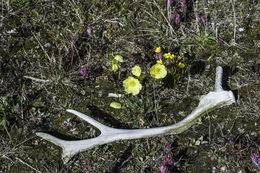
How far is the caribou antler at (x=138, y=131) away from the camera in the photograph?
2990 millimetres

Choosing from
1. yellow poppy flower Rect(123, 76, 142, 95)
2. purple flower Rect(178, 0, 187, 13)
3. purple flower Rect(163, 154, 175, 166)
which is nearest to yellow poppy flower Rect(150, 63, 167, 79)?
yellow poppy flower Rect(123, 76, 142, 95)

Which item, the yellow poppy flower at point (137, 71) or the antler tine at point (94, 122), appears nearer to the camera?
the antler tine at point (94, 122)

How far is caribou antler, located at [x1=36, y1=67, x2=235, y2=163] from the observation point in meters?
2.99

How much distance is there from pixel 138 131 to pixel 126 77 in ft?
2.62

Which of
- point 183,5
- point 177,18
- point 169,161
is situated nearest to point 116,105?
point 169,161

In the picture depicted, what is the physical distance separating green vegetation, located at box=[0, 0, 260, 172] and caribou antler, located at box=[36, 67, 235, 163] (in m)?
0.13

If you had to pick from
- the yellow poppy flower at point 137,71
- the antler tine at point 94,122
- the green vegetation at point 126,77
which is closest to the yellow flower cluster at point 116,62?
the green vegetation at point 126,77

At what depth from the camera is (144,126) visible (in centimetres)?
318

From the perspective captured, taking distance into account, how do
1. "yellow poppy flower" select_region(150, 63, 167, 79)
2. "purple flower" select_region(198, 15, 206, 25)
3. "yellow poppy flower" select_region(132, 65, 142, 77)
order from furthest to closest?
"purple flower" select_region(198, 15, 206, 25), "yellow poppy flower" select_region(132, 65, 142, 77), "yellow poppy flower" select_region(150, 63, 167, 79)

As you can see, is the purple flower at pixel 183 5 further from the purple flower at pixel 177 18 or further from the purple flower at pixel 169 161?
the purple flower at pixel 169 161

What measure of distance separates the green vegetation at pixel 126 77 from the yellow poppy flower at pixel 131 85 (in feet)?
0.47

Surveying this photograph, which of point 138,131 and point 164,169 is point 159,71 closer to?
point 138,131

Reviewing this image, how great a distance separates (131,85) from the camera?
3.21m

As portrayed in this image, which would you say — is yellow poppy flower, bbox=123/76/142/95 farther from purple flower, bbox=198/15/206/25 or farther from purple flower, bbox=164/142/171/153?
purple flower, bbox=198/15/206/25
